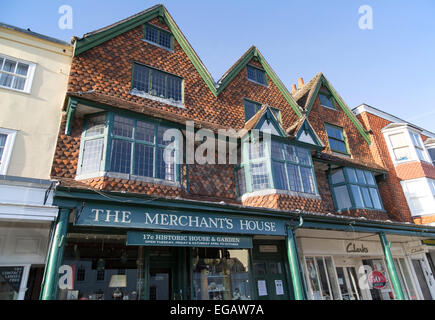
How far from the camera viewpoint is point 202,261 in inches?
391

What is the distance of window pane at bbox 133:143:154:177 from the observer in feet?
30.2

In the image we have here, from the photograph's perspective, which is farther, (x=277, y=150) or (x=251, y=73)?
(x=251, y=73)

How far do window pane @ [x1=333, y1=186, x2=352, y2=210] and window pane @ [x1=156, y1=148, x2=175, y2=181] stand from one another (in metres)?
9.06

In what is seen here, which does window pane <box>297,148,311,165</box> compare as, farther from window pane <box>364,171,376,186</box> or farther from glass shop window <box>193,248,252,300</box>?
window pane <box>364,171,376,186</box>

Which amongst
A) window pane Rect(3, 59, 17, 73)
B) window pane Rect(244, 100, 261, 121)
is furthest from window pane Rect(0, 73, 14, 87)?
window pane Rect(244, 100, 261, 121)

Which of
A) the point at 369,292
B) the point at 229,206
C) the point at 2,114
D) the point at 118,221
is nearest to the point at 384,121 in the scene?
the point at 369,292

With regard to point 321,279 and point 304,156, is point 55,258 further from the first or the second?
point 321,279

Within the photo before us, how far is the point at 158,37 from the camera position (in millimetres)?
12977

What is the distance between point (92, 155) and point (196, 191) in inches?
149

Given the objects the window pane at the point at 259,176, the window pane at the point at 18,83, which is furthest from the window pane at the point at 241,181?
the window pane at the point at 18,83

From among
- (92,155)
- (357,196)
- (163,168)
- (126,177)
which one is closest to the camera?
(126,177)

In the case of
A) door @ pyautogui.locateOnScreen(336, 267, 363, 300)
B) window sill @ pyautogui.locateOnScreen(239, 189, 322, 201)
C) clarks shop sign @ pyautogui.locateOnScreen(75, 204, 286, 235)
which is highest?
window sill @ pyautogui.locateOnScreen(239, 189, 322, 201)

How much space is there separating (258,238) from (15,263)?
8059 millimetres

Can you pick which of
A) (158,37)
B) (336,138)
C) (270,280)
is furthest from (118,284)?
(336,138)
